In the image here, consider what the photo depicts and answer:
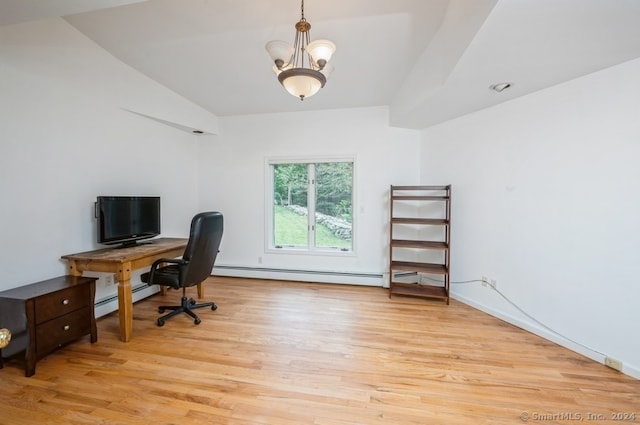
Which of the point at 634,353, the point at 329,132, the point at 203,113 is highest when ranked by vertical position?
the point at 203,113

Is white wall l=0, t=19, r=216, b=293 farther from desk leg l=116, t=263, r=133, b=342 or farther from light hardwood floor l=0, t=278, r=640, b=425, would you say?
light hardwood floor l=0, t=278, r=640, b=425

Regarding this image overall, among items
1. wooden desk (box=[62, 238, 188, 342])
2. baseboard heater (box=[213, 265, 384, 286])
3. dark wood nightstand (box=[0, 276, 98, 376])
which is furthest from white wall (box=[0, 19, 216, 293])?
baseboard heater (box=[213, 265, 384, 286])

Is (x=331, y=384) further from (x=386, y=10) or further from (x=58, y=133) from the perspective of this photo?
(x=58, y=133)

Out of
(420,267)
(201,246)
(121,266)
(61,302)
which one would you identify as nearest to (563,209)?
(420,267)

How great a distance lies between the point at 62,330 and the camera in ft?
7.20

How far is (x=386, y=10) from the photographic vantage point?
224 centimetres

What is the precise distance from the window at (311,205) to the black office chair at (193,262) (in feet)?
5.04

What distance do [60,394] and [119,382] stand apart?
33cm

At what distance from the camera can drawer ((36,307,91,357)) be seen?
6.72 ft

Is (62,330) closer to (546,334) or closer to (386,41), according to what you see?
(386,41)

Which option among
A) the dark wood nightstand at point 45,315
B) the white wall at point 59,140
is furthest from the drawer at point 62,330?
the white wall at point 59,140

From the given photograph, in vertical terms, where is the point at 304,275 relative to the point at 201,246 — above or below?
below

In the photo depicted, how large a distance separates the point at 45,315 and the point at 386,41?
146 inches

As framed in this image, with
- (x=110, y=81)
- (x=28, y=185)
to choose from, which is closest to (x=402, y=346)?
(x=28, y=185)
